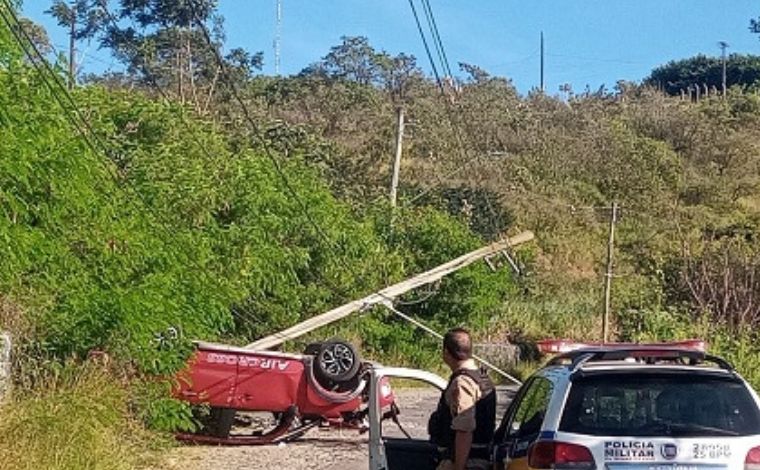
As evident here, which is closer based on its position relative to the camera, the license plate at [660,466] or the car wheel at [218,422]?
the license plate at [660,466]

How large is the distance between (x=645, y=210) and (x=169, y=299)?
141ft

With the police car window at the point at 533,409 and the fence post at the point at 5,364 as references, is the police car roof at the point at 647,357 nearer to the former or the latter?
the police car window at the point at 533,409

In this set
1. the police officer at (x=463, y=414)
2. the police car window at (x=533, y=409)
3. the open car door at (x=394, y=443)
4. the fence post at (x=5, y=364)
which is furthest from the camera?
the fence post at (x=5, y=364)

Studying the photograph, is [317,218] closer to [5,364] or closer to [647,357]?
[5,364]

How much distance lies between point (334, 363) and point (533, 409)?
10.8 m

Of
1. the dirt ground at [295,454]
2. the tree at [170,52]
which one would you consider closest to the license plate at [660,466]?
the dirt ground at [295,454]

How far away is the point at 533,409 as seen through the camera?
9188 millimetres

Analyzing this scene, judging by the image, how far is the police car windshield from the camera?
8367 mm

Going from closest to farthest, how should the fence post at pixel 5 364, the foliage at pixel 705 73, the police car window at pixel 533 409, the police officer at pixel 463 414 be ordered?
the police car window at pixel 533 409, the police officer at pixel 463 414, the fence post at pixel 5 364, the foliage at pixel 705 73

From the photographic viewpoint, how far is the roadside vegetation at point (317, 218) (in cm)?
1523

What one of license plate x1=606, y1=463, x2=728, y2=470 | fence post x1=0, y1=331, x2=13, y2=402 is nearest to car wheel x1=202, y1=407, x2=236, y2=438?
fence post x1=0, y1=331, x2=13, y2=402

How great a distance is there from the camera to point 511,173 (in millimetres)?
59969

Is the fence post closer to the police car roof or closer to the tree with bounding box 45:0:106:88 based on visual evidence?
the police car roof

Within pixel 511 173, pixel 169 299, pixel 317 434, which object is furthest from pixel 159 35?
pixel 169 299
